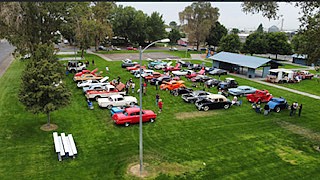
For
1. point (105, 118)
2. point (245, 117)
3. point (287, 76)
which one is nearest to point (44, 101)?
point (105, 118)

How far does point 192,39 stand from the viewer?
8219cm

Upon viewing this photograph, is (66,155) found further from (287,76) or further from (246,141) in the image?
(287,76)

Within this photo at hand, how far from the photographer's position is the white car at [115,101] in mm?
27547

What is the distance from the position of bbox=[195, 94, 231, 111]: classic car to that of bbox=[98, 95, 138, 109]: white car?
6.19 meters

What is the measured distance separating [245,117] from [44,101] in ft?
54.9

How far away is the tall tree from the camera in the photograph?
34.6 metres

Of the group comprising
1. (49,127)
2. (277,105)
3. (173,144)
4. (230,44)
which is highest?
(230,44)

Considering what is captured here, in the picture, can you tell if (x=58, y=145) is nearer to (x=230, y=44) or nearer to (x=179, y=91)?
(x=179, y=91)

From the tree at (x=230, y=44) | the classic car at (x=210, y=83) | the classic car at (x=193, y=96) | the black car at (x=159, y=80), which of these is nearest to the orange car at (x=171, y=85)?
the black car at (x=159, y=80)

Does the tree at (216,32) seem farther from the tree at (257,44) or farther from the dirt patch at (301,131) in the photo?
the dirt patch at (301,131)

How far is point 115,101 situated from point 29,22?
1781 centimetres

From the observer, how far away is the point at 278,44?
68500mm

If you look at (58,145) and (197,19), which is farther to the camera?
(197,19)

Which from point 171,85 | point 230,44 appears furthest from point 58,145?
point 230,44
